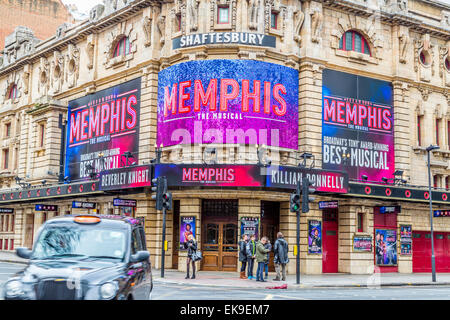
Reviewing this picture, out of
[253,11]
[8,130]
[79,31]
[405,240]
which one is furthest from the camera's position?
[8,130]

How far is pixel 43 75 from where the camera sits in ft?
149

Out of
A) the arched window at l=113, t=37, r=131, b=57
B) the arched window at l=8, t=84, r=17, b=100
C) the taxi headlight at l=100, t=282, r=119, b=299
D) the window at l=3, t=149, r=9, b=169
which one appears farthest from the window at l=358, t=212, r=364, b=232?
the arched window at l=8, t=84, r=17, b=100

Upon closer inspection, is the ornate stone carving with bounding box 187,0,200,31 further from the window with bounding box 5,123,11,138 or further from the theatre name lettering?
the window with bounding box 5,123,11,138

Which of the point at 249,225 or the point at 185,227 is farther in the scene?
the point at 185,227

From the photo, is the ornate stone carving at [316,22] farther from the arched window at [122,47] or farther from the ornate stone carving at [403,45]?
the arched window at [122,47]

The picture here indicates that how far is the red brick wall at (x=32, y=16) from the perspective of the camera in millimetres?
58688

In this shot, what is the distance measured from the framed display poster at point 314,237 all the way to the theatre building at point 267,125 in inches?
3.2

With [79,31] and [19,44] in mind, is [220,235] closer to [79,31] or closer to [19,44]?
[79,31]

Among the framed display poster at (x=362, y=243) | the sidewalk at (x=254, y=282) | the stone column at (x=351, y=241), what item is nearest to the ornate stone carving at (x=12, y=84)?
the sidewalk at (x=254, y=282)

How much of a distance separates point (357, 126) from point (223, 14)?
10163mm

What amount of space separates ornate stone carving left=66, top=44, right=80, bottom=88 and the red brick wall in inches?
750

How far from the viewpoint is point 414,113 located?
1431 inches

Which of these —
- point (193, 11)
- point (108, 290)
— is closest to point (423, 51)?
point (193, 11)

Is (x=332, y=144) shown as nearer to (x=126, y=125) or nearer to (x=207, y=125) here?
(x=207, y=125)
